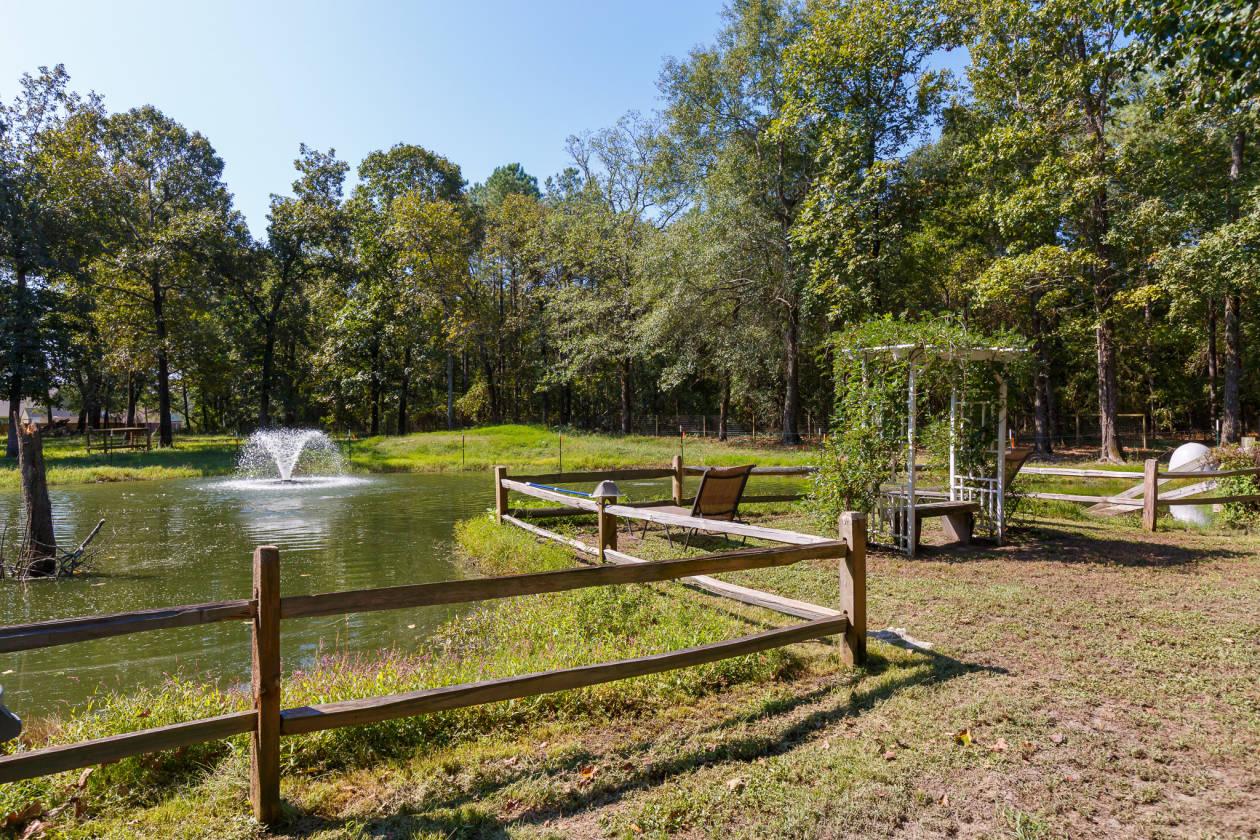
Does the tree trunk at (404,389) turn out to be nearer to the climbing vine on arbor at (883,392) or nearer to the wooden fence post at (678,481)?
the wooden fence post at (678,481)

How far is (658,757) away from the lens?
11.0ft

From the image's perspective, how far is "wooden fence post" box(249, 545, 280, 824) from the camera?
283 cm

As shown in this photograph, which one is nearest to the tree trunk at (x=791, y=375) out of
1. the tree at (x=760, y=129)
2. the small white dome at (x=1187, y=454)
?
the tree at (x=760, y=129)

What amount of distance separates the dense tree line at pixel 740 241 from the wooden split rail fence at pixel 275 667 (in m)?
7.31

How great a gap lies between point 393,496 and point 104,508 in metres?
5.83

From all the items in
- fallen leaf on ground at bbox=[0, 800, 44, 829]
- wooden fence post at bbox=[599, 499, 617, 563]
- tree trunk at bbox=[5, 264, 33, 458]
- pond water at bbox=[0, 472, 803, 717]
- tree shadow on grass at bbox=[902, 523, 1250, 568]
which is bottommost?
pond water at bbox=[0, 472, 803, 717]

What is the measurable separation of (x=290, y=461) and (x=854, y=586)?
24.1 metres

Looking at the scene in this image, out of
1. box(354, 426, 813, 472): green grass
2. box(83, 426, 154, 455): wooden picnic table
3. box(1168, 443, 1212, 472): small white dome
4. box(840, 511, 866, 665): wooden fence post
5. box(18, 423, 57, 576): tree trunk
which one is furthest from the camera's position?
box(83, 426, 154, 455): wooden picnic table

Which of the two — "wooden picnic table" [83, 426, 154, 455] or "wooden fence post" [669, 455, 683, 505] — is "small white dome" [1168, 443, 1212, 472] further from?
"wooden picnic table" [83, 426, 154, 455]

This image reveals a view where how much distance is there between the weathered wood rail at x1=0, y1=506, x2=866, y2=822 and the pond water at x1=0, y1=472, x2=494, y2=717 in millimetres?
2856

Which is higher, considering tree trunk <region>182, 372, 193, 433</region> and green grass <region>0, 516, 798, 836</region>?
tree trunk <region>182, 372, 193, 433</region>

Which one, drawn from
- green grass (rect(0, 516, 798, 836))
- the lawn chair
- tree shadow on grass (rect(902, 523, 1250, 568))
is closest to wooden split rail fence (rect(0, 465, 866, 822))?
green grass (rect(0, 516, 798, 836))

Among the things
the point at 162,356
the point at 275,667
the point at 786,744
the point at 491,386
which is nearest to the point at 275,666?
the point at 275,667

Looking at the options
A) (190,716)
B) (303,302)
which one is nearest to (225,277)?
(303,302)
